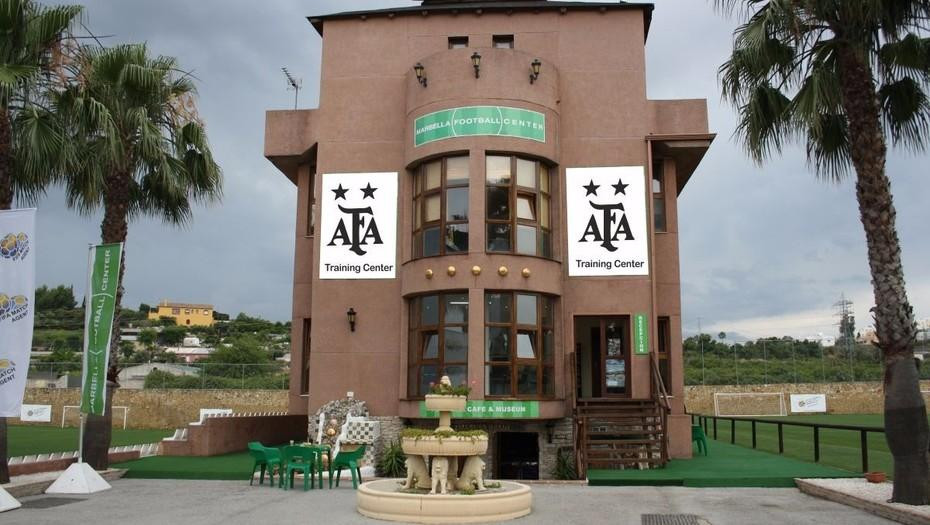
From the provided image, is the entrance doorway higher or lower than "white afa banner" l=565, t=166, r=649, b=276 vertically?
lower

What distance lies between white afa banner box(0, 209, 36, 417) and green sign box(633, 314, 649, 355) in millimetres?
11760

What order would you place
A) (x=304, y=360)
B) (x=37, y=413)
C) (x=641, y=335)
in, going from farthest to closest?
(x=37, y=413) < (x=304, y=360) < (x=641, y=335)

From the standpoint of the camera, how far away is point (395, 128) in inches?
744

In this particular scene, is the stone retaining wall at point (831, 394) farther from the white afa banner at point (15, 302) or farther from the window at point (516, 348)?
the white afa banner at point (15, 302)

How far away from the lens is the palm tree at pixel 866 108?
10.8 metres

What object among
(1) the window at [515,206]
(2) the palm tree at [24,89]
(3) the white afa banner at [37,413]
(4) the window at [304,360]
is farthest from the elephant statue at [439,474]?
(3) the white afa banner at [37,413]

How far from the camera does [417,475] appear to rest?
37.4 feet

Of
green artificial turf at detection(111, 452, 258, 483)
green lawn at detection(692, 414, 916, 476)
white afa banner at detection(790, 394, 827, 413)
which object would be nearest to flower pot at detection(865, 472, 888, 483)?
green lawn at detection(692, 414, 916, 476)

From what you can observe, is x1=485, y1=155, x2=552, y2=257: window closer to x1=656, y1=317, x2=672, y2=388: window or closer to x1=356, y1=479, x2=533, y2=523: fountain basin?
x1=656, y1=317, x2=672, y2=388: window

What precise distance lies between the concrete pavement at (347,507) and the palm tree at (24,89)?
2719mm

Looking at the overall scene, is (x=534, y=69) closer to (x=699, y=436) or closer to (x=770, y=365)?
(x=699, y=436)

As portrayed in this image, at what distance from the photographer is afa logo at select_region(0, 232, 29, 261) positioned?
11922 millimetres

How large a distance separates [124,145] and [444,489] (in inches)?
382

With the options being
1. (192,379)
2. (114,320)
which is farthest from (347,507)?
(192,379)
